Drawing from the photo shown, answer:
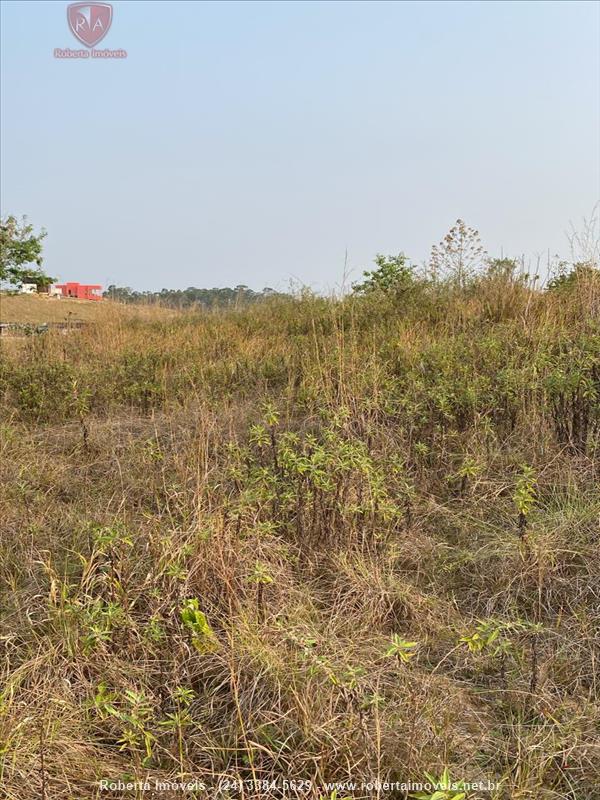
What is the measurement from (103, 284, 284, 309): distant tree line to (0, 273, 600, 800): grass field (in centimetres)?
528

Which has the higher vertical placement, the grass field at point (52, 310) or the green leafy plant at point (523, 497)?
the grass field at point (52, 310)

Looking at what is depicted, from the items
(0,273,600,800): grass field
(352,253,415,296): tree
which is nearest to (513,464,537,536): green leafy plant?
(0,273,600,800): grass field

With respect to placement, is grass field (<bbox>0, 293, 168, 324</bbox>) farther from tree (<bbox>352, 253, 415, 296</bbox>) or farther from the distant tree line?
tree (<bbox>352, 253, 415, 296</bbox>)

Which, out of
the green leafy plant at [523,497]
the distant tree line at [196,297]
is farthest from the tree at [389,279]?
the green leafy plant at [523,497]

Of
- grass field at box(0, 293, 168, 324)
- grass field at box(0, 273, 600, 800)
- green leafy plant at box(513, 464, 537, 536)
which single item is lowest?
grass field at box(0, 273, 600, 800)

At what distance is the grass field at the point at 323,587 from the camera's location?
1.46 meters

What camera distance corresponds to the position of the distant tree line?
9438 mm

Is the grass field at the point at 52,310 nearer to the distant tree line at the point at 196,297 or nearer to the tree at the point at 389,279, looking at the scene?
the distant tree line at the point at 196,297

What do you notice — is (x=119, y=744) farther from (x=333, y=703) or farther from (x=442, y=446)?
(x=442, y=446)

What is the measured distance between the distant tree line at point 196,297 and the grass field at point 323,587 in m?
5.28

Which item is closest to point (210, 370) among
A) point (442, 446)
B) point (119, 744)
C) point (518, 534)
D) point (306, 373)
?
point (306, 373)

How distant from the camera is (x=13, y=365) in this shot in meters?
5.47

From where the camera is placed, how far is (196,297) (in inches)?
438

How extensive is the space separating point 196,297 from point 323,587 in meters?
9.52
